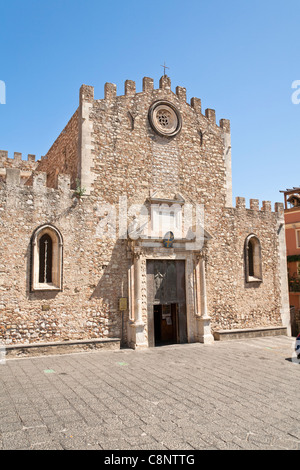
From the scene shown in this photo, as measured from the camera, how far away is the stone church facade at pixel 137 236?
11.0 meters

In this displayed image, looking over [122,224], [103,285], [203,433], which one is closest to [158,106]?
[122,224]

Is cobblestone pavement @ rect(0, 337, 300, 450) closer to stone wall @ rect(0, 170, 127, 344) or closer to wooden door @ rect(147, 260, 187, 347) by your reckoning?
stone wall @ rect(0, 170, 127, 344)

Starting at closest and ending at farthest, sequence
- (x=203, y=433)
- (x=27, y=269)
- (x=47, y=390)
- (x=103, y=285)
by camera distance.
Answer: (x=203, y=433)
(x=47, y=390)
(x=27, y=269)
(x=103, y=285)

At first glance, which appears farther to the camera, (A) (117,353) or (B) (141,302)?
(B) (141,302)

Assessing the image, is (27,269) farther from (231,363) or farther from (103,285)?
(231,363)

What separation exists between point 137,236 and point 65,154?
4687 millimetres

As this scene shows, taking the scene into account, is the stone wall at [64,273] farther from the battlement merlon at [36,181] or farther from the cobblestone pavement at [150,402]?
the cobblestone pavement at [150,402]

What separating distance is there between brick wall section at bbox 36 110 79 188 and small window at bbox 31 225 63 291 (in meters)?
1.77

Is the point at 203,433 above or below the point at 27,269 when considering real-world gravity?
below

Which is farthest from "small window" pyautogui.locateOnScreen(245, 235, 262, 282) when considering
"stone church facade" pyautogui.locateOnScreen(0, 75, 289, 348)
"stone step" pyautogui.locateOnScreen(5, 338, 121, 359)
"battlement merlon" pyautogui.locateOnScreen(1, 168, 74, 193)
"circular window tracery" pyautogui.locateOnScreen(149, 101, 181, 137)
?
"battlement merlon" pyautogui.locateOnScreen(1, 168, 74, 193)

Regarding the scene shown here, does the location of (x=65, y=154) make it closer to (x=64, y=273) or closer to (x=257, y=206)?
(x=64, y=273)

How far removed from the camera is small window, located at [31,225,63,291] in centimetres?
1106
